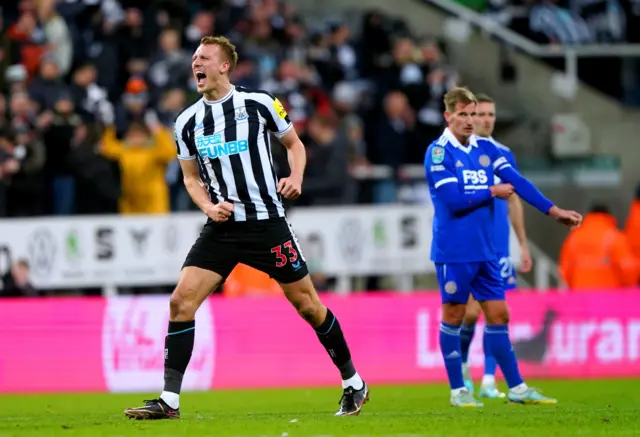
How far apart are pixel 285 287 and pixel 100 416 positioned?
73.8 inches

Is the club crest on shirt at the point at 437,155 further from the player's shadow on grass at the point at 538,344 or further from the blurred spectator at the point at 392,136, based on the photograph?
the blurred spectator at the point at 392,136

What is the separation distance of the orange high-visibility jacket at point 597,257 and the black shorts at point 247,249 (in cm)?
844

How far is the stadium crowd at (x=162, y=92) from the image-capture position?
17078mm

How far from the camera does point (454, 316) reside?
11.3 meters

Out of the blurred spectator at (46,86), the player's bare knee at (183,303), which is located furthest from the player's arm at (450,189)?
the blurred spectator at (46,86)

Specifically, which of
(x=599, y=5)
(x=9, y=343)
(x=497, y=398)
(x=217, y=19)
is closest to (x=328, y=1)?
(x=217, y=19)

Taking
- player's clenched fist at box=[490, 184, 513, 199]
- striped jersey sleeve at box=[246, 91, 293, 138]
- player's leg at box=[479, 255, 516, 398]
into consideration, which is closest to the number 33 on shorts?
striped jersey sleeve at box=[246, 91, 293, 138]

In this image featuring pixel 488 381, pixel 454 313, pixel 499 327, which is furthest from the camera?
pixel 488 381

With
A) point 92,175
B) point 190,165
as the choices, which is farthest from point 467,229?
point 92,175

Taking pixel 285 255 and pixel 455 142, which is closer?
pixel 285 255

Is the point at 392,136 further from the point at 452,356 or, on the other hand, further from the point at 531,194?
the point at 531,194

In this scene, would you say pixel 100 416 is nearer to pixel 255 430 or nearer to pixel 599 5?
pixel 255 430

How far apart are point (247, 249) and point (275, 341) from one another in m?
6.33

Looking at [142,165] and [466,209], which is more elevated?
[142,165]
